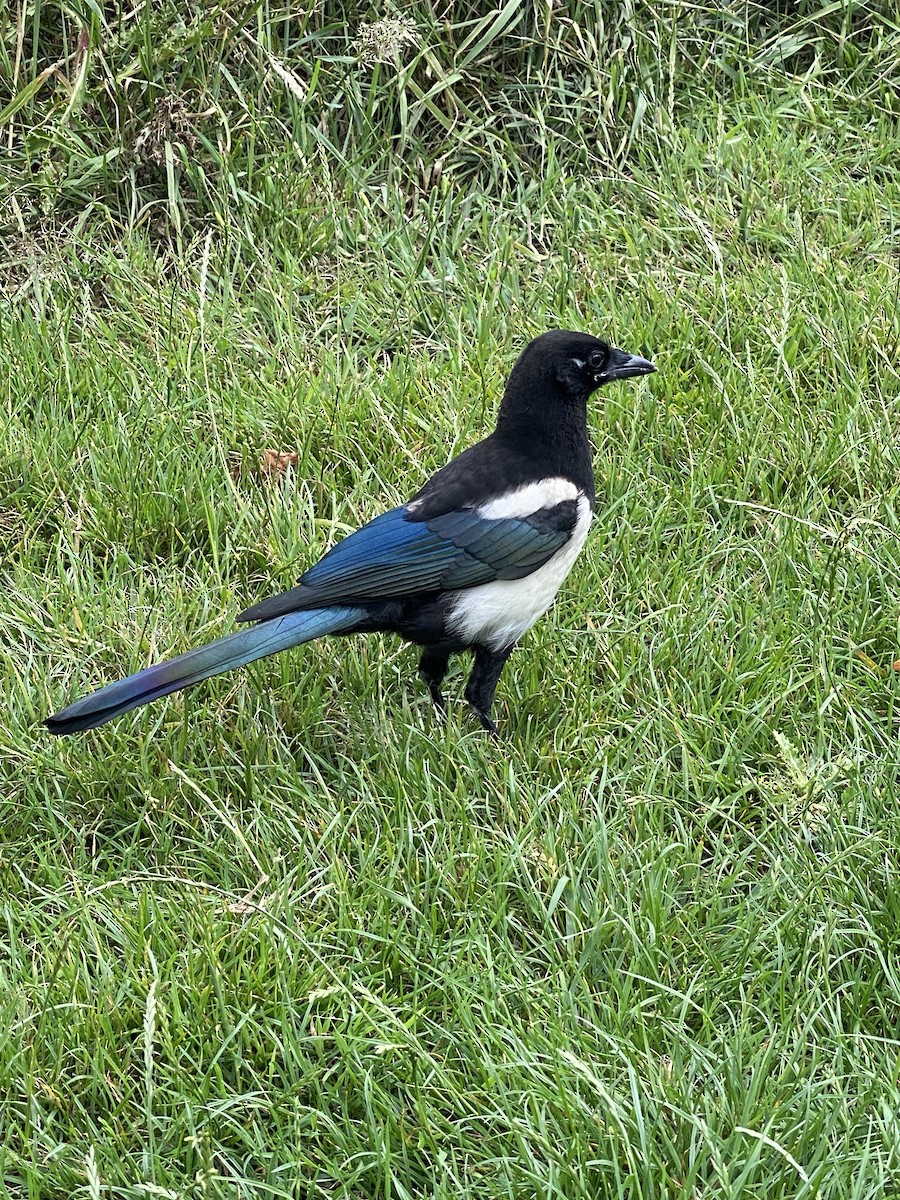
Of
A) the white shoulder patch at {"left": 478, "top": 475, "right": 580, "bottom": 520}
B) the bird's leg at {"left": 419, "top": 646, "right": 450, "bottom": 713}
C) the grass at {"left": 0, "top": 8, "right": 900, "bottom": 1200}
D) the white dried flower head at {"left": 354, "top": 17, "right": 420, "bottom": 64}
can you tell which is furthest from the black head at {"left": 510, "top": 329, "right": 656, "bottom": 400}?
the white dried flower head at {"left": 354, "top": 17, "right": 420, "bottom": 64}

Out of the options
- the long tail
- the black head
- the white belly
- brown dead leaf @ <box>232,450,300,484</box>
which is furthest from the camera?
brown dead leaf @ <box>232,450,300,484</box>

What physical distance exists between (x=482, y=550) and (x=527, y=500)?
0.52 feet

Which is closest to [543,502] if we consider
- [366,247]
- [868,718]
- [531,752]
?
[531,752]

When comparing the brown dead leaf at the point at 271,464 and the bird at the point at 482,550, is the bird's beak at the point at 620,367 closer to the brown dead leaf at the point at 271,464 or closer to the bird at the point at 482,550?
the bird at the point at 482,550

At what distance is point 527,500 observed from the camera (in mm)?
3506

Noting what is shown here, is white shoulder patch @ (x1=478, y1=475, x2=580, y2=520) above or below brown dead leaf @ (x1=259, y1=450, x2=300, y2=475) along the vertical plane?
above

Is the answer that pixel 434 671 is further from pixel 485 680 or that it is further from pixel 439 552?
pixel 439 552

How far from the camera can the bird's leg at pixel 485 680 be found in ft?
11.5

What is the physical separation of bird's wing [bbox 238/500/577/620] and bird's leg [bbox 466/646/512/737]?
17 centimetres

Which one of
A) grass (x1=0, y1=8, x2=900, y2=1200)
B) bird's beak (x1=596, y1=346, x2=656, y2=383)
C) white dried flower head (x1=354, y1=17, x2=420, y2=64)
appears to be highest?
white dried flower head (x1=354, y1=17, x2=420, y2=64)

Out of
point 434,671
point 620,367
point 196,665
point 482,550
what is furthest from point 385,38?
point 196,665

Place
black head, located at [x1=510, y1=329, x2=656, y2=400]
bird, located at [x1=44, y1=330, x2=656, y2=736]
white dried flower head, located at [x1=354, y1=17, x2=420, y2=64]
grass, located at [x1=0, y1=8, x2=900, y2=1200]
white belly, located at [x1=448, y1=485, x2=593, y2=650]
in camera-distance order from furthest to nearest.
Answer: white dried flower head, located at [x1=354, y1=17, x2=420, y2=64], black head, located at [x1=510, y1=329, x2=656, y2=400], white belly, located at [x1=448, y1=485, x2=593, y2=650], bird, located at [x1=44, y1=330, x2=656, y2=736], grass, located at [x1=0, y1=8, x2=900, y2=1200]

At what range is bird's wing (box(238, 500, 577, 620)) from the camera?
11.1 feet

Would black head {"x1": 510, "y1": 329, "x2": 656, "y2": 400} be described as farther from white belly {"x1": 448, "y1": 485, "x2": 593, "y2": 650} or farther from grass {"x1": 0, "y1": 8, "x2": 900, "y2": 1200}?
grass {"x1": 0, "y1": 8, "x2": 900, "y2": 1200}
